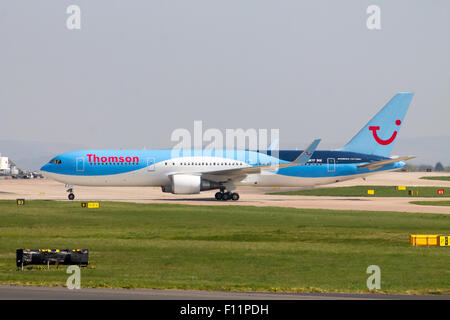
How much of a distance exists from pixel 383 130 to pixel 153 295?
5838cm

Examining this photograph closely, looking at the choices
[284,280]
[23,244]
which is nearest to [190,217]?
[23,244]

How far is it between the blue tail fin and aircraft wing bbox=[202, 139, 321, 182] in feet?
24.0

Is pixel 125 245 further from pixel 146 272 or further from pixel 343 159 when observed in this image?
pixel 343 159

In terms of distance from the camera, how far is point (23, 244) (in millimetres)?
36125

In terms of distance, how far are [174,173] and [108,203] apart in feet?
29.5

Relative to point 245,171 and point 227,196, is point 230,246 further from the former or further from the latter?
point 227,196

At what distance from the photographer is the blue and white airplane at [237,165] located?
69438mm

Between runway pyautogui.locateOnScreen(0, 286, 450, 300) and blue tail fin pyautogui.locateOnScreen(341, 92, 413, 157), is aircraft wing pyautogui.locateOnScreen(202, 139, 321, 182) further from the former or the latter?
runway pyautogui.locateOnScreen(0, 286, 450, 300)

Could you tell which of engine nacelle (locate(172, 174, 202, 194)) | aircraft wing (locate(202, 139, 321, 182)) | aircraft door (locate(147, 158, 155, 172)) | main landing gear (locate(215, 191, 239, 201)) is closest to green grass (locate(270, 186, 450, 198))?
main landing gear (locate(215, 191, 239, 201))

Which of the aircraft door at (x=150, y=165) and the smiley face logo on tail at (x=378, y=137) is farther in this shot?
the smiley face logo on tail at (x=378, y=137)

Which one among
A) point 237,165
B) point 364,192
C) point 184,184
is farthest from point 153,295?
point 364,192

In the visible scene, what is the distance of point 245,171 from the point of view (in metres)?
70.7

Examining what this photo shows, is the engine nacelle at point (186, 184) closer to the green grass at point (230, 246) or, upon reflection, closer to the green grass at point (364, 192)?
the green grass at point (230, 246)

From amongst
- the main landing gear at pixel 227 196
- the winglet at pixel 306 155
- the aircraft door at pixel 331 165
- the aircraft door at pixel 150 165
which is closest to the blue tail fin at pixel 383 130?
the aircraft door at pixel 331 165
